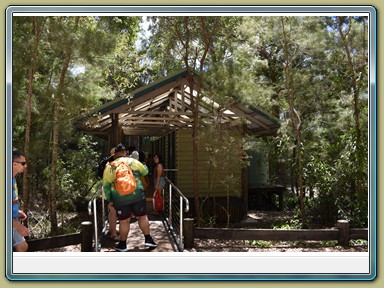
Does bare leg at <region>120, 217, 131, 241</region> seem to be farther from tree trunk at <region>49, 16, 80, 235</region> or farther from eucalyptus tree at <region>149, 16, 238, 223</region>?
eucalyptus tree at <region>149, 16, 238, 223</region>

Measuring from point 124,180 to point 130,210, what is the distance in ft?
1.69

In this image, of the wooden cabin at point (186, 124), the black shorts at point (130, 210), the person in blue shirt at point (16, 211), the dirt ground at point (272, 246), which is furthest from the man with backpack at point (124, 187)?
the wooden cabin at point (186, 124)

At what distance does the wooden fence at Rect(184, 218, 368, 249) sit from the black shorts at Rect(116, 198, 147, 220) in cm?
126

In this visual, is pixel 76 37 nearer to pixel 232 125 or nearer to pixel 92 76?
pixel 92 76

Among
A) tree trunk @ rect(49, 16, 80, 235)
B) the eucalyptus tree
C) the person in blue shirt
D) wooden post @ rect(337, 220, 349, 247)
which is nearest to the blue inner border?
the person in blue shirt

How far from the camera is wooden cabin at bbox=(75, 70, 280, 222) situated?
28.9 ft

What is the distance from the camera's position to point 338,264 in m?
4.58

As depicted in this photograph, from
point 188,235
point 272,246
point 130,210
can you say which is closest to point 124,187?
point 130,210

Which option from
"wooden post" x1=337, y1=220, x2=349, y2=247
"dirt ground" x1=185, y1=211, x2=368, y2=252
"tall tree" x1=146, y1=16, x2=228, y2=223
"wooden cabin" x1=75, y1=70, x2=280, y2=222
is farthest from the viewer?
"wooden cabin" x1=75, y1=70, x2=280, y2=222

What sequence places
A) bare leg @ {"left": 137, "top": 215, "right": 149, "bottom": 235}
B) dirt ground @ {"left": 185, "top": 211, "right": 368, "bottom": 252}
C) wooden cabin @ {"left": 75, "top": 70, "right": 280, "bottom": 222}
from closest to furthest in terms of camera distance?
1. bare leg @ {"left": 137, "top": 215, "right": 149, "bottom": 235}
2. dirt ground @ {"left": 185, "top": 211, "right": 368, "bottom": 252}
3. wooden cabin @ {"left": 75, "top": 70, "right": 280, "bottom": 222}

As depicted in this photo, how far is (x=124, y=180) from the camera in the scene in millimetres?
5152

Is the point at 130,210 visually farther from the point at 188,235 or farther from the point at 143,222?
the point at 188,235

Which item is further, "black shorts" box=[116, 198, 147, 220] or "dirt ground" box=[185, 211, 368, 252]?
"dirt ground" box=[185, 211, 368, 252]

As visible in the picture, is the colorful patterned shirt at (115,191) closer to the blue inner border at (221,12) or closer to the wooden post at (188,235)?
the blue inner border at (221,12)
